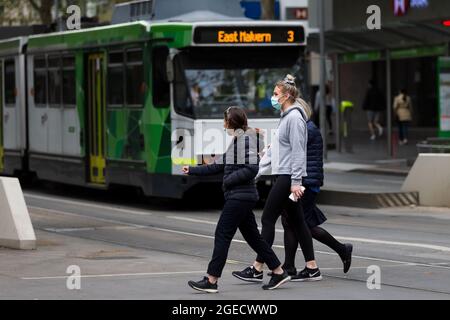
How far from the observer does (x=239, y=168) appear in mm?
11320

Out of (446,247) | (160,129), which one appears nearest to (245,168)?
(446,247)

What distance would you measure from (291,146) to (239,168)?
27.9 inches

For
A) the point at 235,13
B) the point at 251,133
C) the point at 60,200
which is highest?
the point at 235,13

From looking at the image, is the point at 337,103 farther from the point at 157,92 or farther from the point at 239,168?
the point at 239,168

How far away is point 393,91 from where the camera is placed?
143 ft

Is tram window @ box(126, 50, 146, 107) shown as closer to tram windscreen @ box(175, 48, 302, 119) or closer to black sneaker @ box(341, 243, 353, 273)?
tram windscreen @ box(175, 48, 302, 119)

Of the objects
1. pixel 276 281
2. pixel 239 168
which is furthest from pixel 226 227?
pixel 276 281

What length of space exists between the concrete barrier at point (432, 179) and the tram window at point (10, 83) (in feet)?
31.9

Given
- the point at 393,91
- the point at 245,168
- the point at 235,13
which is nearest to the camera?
the point at 245,168

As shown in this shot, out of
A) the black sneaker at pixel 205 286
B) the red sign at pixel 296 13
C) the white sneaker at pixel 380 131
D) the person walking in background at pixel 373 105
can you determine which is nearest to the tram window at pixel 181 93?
the black sneaker at pixel 205 286

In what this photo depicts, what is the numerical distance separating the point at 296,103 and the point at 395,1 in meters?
22.0

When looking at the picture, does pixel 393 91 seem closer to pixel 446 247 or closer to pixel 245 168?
pixel 446 247

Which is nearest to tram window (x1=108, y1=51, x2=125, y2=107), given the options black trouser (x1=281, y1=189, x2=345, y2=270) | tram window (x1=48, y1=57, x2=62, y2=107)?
tram window (x1=48, y1=57, x2=62, y2=107)

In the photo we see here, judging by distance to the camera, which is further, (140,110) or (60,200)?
(60,200)
